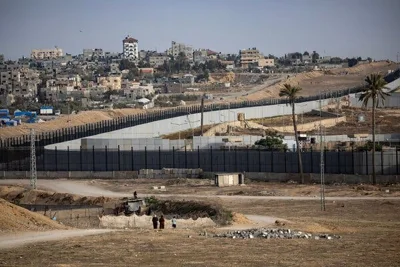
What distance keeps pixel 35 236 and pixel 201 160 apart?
3167 centimetres

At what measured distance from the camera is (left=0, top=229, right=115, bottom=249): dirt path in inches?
1318

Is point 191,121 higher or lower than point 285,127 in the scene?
higher

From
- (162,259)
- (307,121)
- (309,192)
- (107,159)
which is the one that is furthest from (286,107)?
(162,259)

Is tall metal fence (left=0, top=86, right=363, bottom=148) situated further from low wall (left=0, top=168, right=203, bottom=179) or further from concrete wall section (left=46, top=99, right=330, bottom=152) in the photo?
low wall (left=0, top=168, right=203, bottom=179)

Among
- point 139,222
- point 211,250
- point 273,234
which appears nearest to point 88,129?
point 139,222

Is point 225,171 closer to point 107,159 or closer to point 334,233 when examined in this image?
point 107,159

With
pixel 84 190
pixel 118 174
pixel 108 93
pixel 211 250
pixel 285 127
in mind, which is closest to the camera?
pixel 211 250

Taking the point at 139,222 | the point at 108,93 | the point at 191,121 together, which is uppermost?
the point at 108,93

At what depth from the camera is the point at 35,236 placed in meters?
35.4

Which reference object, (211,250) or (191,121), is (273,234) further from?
(191,121)

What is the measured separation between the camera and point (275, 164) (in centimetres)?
6394

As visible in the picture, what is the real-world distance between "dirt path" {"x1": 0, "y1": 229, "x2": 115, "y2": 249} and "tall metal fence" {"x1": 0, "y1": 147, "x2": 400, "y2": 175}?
2667 cm

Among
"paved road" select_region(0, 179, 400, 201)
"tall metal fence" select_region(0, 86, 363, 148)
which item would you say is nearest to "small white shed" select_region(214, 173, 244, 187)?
"paved road" select_region(0, 179, 400, 201)

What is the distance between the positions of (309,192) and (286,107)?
80694 mm
